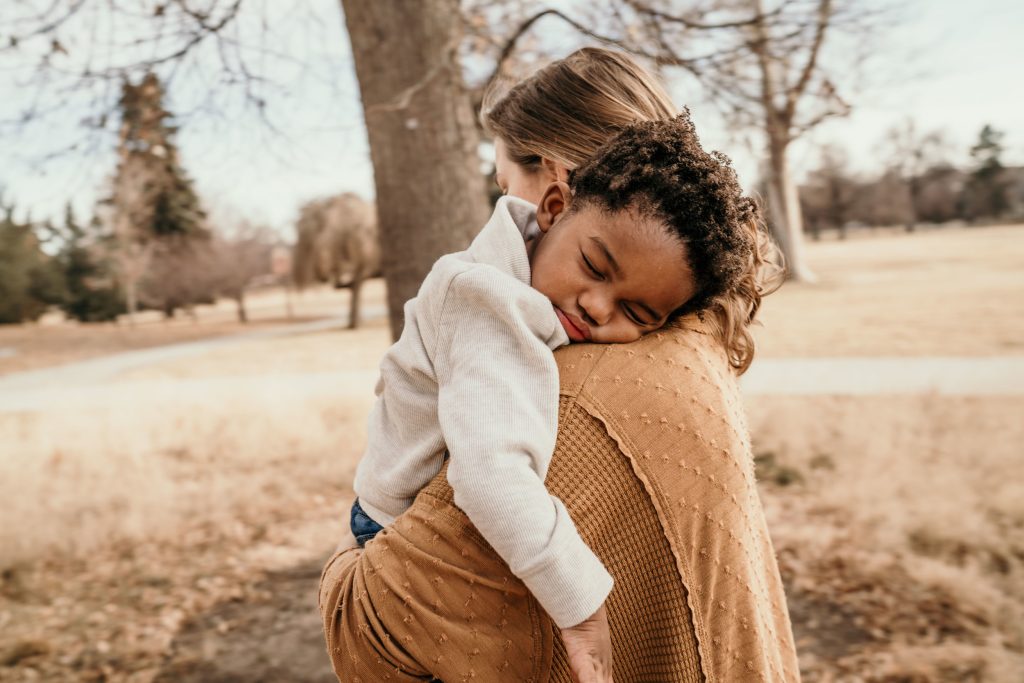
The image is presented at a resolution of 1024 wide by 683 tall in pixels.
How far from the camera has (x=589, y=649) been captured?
1.21 meters

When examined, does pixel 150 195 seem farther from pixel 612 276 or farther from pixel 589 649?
pixel 589 649

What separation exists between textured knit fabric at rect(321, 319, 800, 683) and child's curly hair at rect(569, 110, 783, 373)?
18 cm

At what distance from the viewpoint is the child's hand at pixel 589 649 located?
3.94ft

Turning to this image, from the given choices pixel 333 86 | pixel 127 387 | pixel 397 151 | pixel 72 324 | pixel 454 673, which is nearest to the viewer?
pixel 454 673

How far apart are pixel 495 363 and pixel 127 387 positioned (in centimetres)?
1251

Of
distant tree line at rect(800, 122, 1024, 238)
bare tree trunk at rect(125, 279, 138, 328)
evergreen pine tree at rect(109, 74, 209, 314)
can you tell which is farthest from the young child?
distant tree line at rect(800, 122, 1024, 238)

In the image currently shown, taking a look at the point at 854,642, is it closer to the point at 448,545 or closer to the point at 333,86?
the point at 448,545

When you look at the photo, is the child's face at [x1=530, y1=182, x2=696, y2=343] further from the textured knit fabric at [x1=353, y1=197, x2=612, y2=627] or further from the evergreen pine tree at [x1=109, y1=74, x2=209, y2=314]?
the evergreen pine tree at [x1=109, y1=74, x2=209, y2=314]

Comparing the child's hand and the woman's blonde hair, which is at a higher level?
the woman's blonde hair

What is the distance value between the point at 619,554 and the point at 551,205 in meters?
0.71

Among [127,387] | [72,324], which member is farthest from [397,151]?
[72,324]

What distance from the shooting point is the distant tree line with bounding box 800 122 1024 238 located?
2191 inches

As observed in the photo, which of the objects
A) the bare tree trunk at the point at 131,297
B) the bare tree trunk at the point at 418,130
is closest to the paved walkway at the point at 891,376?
the bare tree trunk at the point at 418,130

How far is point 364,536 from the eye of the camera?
1553 millimetres
